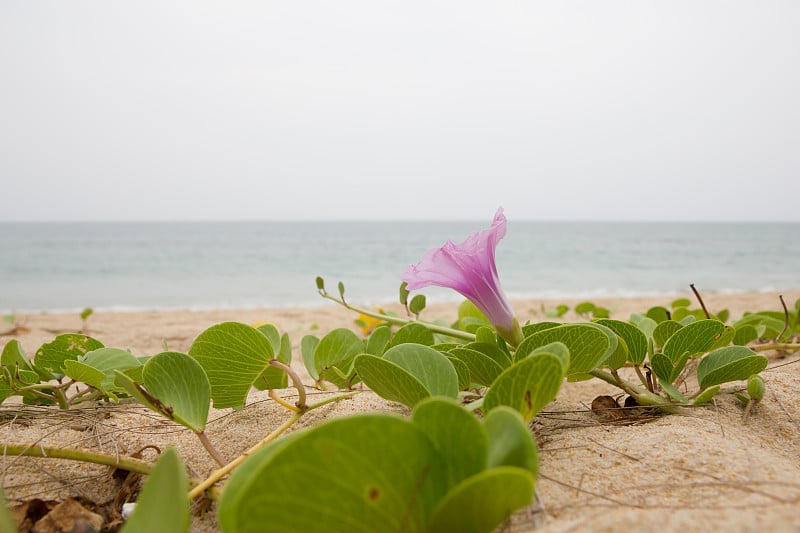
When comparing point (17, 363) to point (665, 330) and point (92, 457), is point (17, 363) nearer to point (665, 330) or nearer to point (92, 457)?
point (92, 457)

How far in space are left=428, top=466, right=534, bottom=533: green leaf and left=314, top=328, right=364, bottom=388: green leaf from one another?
1.64 feet

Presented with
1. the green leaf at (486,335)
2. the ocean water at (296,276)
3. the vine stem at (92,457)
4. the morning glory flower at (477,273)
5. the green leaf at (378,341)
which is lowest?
the ocean water at (296,276)

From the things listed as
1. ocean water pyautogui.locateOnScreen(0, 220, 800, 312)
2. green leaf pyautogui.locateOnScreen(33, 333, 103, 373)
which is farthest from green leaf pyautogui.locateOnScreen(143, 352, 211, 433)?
ocean water pyautogui.locateOnScreen(0, 220, 800, 312)

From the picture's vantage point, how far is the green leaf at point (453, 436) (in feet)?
1.08

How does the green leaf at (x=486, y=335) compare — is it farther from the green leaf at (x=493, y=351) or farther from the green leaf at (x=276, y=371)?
the green leaf at (x=276, y=371)

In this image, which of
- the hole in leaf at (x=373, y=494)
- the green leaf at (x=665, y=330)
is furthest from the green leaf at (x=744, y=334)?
the hole in leaf at (x=373, y=494)

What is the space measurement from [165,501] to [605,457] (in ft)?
1.52

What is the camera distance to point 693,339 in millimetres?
724

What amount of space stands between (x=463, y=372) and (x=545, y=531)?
24 centimetres

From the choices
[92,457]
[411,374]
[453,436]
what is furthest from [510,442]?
[92,457]

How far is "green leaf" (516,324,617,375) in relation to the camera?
0.54m

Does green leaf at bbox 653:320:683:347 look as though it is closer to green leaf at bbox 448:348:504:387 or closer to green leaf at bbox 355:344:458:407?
green leaf at bbox 448:348:504:387

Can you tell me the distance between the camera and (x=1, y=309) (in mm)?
7664

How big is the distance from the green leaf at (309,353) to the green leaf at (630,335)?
46 cm
